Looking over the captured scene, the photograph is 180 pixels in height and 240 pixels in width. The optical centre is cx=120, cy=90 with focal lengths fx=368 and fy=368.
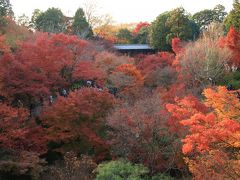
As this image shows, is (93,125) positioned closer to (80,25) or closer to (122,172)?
(122,172)

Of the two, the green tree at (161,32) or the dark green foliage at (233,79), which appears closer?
the dark green foliage at (233,79)

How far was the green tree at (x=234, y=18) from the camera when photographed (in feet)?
120

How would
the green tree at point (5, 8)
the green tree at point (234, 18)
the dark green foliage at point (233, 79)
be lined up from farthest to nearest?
the green tree at point (234, 18) < the dark green foliage at point (233, 79) < the green tree at point (5, 8)

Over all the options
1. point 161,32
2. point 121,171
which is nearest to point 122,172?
point 121,171

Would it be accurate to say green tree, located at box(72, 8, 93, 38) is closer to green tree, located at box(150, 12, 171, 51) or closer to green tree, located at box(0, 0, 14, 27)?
green tree, located at box(150, 12, 171, 51)

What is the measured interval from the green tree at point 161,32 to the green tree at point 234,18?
6915 mm

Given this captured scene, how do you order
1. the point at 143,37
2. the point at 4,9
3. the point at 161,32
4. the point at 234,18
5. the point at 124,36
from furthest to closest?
the point at 124,36 → the point at 143,37 → the point at 161,32 → the point at 234,18 → the point at 4,9

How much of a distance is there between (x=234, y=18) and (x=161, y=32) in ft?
27.4

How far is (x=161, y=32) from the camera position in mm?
41844

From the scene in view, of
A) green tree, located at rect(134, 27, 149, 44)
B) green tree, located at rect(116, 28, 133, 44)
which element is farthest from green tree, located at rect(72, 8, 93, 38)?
green tree, located at rect(134, 27, 149, 44)

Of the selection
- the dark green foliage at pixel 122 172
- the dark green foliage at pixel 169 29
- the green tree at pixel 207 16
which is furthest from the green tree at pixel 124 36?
the dark green foliage at pixel 122 172

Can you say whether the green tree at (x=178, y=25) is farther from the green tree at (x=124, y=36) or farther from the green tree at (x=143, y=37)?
the green tree at (x=124, y=36)

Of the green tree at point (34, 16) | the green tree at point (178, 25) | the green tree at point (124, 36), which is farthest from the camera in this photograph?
the green tree at point (124, 36)

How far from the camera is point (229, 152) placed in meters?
14.0
